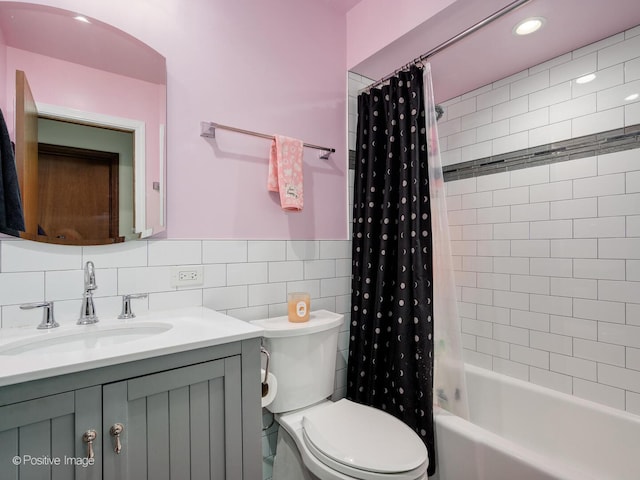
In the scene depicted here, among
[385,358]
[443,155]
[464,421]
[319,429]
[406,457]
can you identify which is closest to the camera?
[406,457]

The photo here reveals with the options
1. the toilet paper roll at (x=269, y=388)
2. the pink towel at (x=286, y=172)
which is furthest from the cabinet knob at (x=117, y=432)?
the pink towel at (x=286, y=172)

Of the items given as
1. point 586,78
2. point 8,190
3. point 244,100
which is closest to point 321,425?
point 8,190

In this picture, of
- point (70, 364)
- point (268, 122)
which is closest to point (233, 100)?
point (268, 122)

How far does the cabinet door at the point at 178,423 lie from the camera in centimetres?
88

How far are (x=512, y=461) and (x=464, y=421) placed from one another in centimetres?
26

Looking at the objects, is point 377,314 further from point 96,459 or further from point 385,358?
point 96,459

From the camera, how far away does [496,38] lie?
1632 millimetres

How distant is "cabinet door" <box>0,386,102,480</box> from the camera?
75cm

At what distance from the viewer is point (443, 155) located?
245cm

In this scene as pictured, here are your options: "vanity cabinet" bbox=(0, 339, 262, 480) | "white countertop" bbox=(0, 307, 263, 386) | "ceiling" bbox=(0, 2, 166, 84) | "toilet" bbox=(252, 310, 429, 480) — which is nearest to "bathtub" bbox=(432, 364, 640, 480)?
"toilet" bbox=(252, 310, 429, 480)

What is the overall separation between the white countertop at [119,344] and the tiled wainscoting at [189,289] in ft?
0.24

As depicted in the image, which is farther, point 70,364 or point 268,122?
point 268,122

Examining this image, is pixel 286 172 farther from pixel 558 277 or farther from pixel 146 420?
pixel 558 277

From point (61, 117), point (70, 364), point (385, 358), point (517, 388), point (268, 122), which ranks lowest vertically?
point (517, 388)
